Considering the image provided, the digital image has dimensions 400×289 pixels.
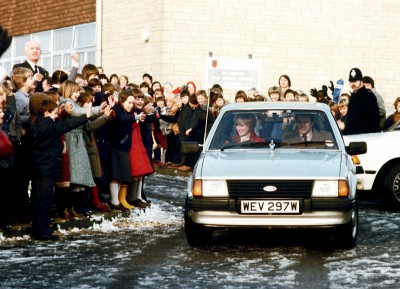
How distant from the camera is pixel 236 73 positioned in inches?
1088

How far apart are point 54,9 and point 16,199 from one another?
2301 cm

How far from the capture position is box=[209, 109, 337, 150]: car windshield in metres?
11.7

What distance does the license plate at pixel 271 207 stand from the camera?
10.4 metres

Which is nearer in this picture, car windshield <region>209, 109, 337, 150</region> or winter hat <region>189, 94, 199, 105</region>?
car windshield <region>209, 109, 337, 150</region>

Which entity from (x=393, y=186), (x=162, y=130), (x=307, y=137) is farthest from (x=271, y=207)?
(x=162, y=130)

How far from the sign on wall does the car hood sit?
14.5 metres

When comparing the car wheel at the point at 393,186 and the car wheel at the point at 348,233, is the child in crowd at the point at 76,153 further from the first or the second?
the car wheel at the point at 393,186

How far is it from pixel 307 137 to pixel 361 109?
550 cm

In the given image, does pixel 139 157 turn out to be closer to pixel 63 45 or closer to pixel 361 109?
pixel 361 109

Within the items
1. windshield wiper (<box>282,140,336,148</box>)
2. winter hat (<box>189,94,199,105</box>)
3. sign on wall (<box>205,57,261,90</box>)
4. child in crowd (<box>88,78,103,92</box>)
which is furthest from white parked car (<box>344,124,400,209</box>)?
sign on wall (<box>205,57,261,90</box>)

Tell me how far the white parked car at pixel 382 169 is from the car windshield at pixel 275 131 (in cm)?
361

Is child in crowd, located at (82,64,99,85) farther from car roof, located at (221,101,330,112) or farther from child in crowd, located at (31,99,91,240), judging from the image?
child in crowd, located at (31,99,91,240)

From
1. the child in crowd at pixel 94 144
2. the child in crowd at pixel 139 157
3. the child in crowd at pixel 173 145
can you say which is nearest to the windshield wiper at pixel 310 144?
the child in crowd at pixel 94 144

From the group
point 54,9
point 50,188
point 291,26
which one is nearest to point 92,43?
point 54,9
